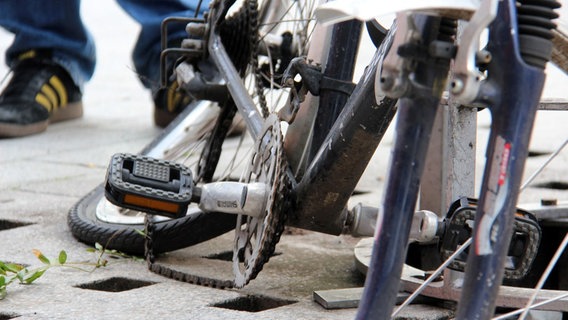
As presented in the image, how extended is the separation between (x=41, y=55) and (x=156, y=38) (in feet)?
1.43

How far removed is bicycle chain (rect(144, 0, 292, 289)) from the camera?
1.74m

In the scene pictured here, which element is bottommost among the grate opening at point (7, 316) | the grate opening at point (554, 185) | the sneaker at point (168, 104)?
the grate opening at point (7, 316)

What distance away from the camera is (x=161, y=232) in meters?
2.11

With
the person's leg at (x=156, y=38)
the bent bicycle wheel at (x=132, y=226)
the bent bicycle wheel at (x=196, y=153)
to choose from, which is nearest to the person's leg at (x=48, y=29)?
the person's leg at (x=156, y=38)

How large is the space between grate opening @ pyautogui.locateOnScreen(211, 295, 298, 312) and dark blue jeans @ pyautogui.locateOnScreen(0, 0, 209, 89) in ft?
6.11

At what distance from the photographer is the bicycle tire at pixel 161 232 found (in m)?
2.09

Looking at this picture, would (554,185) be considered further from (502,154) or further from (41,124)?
(502,154)

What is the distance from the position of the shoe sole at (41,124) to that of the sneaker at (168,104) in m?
0.36

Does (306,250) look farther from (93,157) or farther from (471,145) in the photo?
(93,157)

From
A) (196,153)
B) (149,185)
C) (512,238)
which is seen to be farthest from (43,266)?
(512,238)

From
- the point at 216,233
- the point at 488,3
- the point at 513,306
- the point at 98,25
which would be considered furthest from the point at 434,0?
the point at 98,25

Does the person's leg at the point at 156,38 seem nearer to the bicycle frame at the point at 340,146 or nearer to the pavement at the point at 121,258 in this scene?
the pavement at the point at 121,258

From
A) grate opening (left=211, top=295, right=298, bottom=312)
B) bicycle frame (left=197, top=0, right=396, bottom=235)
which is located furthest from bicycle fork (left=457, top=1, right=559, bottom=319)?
grate opening (left=211, top=295, right=298, bottom=312)

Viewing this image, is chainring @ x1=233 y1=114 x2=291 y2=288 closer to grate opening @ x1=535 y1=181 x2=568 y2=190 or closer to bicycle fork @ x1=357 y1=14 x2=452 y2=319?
bicycle fork @ x1=357 y1=14 x2=452 y2=319
